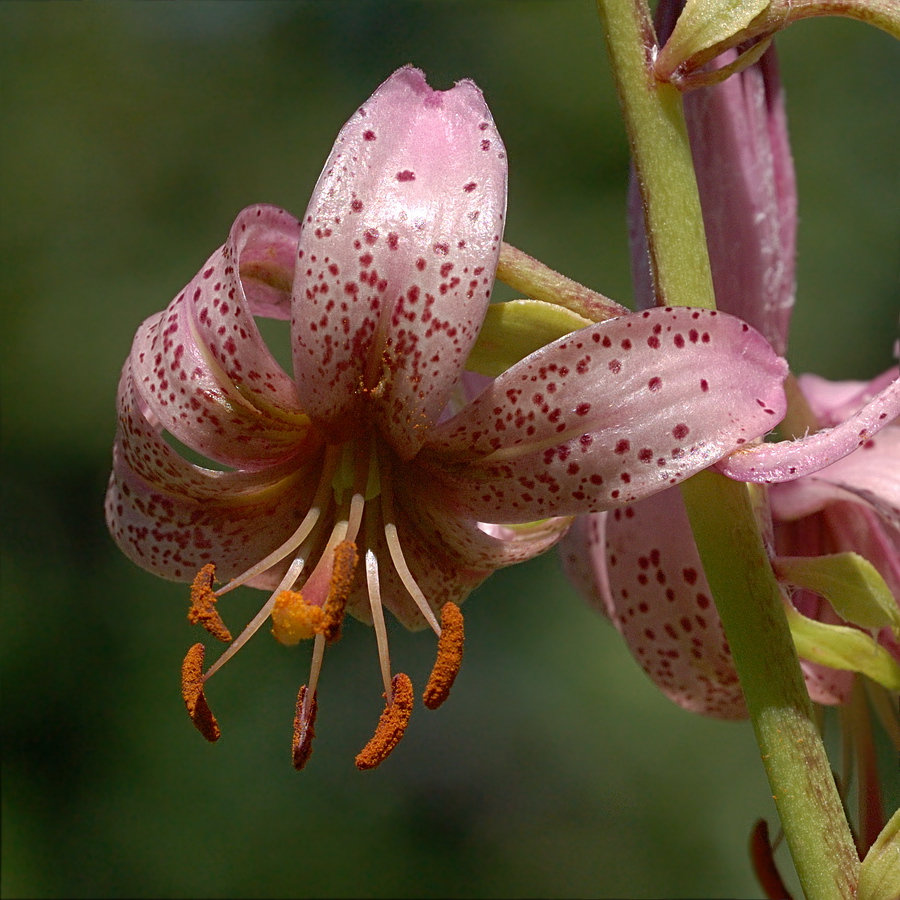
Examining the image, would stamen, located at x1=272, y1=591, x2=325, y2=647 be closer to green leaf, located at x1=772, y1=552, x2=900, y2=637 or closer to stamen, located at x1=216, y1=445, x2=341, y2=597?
stamen, located at x1=216, y1=445, x2=341, y2=597

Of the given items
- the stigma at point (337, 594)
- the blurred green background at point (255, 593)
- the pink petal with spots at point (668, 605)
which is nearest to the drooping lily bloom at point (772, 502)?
the pink petal with spots at point (668, 605)

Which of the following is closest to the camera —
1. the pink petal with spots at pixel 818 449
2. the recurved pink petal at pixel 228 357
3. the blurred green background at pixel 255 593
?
the pink petal with spots at pixel 818 449

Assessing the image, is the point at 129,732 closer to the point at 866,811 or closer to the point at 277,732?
the point at 277,732

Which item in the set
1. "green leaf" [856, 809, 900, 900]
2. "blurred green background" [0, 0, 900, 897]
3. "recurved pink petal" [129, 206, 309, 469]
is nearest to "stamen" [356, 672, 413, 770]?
"recurved pink petal" [129, 206, 309, 469]

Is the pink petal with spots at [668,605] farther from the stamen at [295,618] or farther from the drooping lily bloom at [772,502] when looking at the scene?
the stamen at [295,618]

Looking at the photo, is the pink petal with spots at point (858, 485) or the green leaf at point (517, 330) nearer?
the green leaf at point (517, 330)

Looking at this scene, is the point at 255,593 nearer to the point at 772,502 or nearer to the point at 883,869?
the point at 772,502
